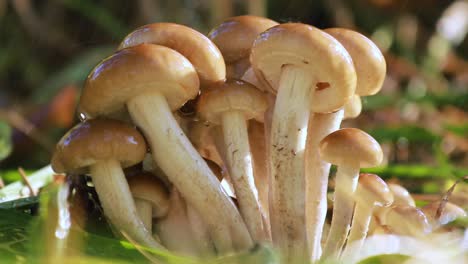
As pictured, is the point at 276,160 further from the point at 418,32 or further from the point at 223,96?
the point at 418,32

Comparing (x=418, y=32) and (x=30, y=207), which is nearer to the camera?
(x=30, y=207)

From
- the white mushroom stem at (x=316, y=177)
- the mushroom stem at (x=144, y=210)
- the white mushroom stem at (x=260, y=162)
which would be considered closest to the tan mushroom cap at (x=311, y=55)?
the white mushroom stem at (x=316, y=177)

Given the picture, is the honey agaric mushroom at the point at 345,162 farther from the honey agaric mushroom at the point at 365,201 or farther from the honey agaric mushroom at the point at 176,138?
the honey agaric mushroom at the point at 176,138

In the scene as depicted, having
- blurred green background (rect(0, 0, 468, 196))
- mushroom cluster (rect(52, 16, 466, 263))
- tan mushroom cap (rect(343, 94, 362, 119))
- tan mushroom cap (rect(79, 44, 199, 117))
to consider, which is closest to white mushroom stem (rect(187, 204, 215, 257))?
mushroom cluster (rect(52, 16, 466, 263))

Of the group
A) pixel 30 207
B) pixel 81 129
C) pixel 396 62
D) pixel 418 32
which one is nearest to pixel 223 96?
pixel 81 129

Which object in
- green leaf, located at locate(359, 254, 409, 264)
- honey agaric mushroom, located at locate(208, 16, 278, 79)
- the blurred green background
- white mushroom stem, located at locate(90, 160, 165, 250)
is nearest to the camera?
green leaf, located at locate(359, 254, 409, 264)

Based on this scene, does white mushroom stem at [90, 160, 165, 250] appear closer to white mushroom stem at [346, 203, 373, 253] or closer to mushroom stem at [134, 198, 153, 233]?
mushroom stem at [134, 198, 153, 233]

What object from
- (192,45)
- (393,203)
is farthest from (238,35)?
(393,203)
